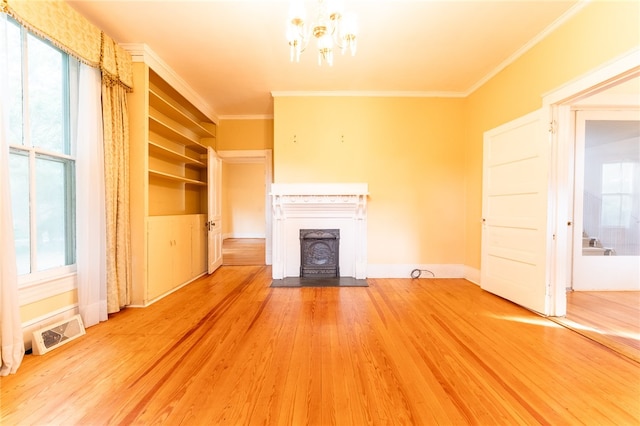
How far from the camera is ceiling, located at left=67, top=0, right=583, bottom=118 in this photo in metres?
2.29

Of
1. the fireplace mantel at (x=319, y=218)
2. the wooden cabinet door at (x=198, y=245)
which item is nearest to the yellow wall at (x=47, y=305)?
the wooden cabinet door at (x=198, y=245)

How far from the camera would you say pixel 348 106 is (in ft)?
13.0

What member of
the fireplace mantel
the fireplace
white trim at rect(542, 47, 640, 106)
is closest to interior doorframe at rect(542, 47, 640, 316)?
white trim at rect(542, 47, 640, 106)

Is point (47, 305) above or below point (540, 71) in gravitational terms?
below

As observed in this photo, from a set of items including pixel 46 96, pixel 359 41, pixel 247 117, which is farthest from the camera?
pixel 247 117

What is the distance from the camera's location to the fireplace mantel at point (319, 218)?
3.83 meters

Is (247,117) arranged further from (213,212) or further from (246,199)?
(246,199)

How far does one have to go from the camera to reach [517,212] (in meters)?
2.89

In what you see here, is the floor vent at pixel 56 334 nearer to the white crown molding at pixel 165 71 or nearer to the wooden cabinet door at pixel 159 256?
the wooden cabinet door at pixel 159 256

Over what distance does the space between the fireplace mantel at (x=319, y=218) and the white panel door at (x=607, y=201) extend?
2.80 m

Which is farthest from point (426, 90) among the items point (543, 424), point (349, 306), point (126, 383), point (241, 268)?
point (126, 383)

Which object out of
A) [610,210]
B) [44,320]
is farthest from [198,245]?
[610,210]

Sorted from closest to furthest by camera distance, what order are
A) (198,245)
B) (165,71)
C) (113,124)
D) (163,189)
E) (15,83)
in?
(15,83), (113,124), (165,71), (163,189), (198,245)

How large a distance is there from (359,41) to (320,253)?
280 cm
